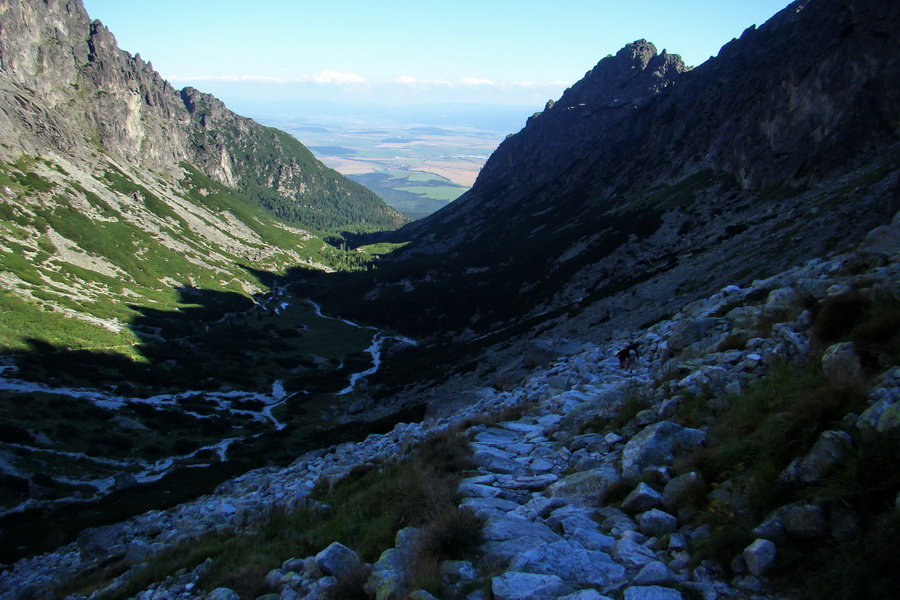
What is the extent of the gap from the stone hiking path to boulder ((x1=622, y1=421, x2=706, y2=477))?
0.09 ft

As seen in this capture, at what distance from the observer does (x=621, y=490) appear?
30.3 feet

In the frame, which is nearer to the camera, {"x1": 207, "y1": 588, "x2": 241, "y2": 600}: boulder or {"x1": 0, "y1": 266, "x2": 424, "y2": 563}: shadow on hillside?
{"x1": 207, "y1": 588, "x2": 241, "y2": 600}: boulder

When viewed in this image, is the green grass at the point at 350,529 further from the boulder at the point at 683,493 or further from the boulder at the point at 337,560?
the boulder at the point at 683,493

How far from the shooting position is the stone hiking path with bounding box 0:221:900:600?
6.62 meters

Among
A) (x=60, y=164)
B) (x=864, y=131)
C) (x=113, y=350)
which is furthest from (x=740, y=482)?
(x=60, y=164)

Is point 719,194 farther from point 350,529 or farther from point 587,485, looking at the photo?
point 350,529

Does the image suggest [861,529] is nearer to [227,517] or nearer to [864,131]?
[227,517]

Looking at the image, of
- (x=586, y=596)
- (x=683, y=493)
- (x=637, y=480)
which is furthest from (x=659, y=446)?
(x=586, y=596)

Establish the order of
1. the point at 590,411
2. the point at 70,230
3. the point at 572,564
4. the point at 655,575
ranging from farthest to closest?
1. the point at 70,230
2. the point at 590,411
3. the point at 572,564
4. the point at 655,575

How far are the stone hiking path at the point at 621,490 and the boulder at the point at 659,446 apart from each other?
28 millimetres

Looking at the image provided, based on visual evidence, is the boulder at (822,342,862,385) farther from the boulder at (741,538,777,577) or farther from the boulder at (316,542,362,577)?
the boulder at (316,542,362,577)

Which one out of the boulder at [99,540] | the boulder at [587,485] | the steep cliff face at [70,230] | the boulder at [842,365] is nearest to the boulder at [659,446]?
the boulder at [587,485]

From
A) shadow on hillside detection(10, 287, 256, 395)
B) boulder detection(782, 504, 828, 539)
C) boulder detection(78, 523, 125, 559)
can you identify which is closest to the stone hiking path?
boulder detection(782, 504, 828, 539)

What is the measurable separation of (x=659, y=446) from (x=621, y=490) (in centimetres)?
129
